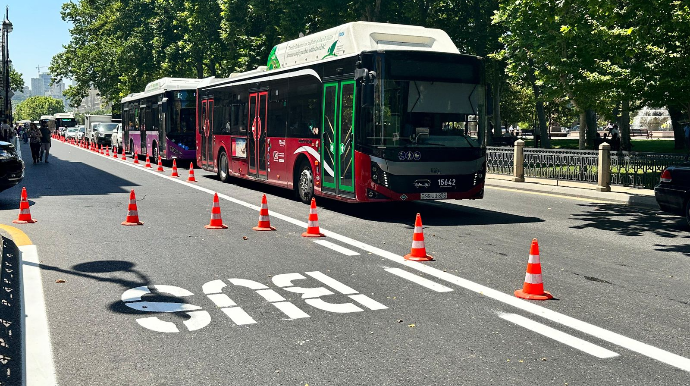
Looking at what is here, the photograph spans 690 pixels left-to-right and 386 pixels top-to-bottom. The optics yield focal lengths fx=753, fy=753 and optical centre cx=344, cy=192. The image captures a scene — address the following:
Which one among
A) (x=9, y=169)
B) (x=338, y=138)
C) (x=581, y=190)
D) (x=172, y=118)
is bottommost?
(x=581, y=190)

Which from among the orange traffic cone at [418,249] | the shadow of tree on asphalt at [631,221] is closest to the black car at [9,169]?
the orange traffic cone at [418,249]

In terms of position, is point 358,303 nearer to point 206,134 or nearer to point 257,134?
point 257,134

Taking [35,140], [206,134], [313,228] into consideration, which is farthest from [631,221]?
[35,140]

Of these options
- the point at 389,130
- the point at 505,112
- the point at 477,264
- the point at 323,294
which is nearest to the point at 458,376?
the point at 323,294

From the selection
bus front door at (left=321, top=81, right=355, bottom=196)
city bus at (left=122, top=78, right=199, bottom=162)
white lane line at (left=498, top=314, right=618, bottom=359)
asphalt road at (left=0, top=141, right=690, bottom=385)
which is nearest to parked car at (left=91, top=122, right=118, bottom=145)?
city bus at (left=122, top=78, right=199, bottom=162)

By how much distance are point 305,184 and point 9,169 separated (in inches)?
249

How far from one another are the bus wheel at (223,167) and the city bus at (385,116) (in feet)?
19.2

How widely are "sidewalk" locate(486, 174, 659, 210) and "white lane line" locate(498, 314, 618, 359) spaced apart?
11.9m

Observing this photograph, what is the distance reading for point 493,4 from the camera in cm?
4072

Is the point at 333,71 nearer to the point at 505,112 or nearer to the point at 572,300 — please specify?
the point at 572,300

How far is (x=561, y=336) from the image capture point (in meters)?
5.96

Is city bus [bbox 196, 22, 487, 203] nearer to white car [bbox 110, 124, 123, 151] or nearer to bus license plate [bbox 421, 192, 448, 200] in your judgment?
bus license plate [bbox 421, 192, 448, 200]

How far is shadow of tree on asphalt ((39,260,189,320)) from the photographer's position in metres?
6.82

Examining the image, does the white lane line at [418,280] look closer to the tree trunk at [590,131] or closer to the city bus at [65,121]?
the tree trunk at [590,131]
